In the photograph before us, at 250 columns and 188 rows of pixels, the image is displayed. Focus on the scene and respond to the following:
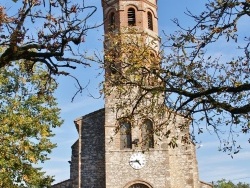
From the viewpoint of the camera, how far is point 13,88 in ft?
63.0

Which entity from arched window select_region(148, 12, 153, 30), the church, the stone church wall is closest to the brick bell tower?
the church

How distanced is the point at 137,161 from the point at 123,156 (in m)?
0.91

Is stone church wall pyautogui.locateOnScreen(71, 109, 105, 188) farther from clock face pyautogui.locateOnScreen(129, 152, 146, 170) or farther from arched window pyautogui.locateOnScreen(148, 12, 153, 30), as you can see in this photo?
arched window pyautogui.locateOnScreen(148, 12, 153, 30)

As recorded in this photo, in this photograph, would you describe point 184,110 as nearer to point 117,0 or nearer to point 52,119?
point 52,119

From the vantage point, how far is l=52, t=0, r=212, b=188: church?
25625 millimetres

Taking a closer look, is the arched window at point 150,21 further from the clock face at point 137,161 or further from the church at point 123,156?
the clock face at point 137,161

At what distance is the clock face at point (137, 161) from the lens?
84.8 ft

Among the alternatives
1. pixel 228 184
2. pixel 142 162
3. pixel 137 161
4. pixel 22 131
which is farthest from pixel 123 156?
pixel 228 184

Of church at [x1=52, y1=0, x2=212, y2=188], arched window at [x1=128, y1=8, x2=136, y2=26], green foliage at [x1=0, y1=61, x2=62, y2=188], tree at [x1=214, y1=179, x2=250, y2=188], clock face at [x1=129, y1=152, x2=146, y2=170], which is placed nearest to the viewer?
green foliage at [x1=0, y1=61, x2=62, y2=188]

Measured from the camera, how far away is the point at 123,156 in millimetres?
26062

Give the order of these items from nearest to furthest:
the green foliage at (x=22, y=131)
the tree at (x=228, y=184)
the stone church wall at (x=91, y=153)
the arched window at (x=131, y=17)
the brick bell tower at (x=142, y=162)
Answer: the green foliage at (x=22, y=131) → the brick bell tower at (x=142, y=162) → the stone church wall at (x=91, y=153) → the arched window at (x=131, y=17) → the tree at (x=228, y=184)

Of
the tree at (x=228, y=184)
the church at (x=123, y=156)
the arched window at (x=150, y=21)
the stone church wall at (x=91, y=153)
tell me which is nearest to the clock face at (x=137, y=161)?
the church at (x=123, y=156)

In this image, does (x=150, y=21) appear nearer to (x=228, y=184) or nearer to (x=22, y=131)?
(x=22, y=131)

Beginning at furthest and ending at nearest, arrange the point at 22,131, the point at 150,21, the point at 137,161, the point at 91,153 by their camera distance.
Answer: the point at 150,21, the point at 91,153, the point at 137,161, the point at 22,131
